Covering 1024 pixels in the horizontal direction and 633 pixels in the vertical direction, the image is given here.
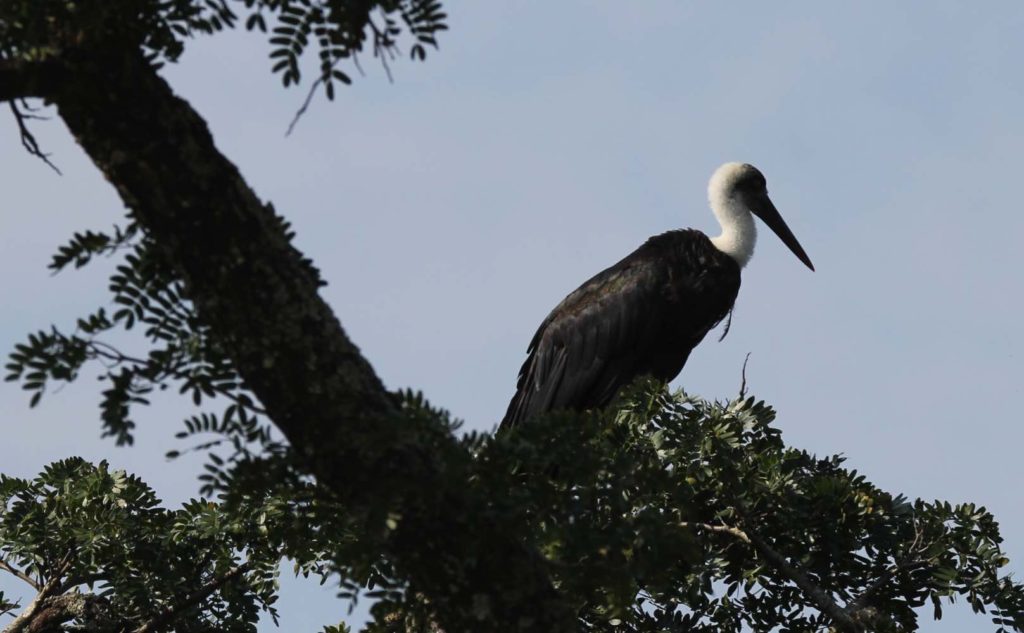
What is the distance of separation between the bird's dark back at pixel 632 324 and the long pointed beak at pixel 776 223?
1.51 m

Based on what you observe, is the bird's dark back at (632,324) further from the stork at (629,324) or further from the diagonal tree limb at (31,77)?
the diagonal tree limb at (31,77)

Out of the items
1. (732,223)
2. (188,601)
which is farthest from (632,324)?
(188,601)

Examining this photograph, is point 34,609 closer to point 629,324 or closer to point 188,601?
point 188,601

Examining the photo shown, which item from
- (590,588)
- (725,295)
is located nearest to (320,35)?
(590,588)

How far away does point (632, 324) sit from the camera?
9.39 m

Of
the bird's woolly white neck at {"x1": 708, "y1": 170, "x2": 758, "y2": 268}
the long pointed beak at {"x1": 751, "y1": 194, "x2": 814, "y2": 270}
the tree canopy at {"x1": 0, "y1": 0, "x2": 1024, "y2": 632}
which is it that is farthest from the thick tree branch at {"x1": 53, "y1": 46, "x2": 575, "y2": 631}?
the long pointed beak at {"x1": 751, "y1": 194, "x2": 814, "y2": 270}

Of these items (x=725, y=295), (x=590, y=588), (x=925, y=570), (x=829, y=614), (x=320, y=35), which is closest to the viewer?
(x=320, y=35)

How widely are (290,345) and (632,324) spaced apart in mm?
6044

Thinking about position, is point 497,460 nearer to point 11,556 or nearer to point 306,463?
point 306,463

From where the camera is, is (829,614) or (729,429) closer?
(829,614)

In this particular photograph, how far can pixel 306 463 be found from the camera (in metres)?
3.57

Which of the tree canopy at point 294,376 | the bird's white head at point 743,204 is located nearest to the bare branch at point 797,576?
the tree canopy at point 294,376

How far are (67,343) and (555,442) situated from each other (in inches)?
50.6

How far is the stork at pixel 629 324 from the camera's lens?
9422 mm
